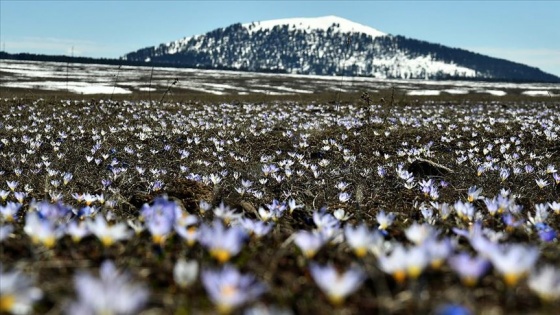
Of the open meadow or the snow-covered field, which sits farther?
the snow-covered field

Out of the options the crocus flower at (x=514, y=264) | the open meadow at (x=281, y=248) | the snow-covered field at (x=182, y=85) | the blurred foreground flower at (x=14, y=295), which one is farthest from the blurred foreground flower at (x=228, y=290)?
the snow-covered field at (x=182, y=85)

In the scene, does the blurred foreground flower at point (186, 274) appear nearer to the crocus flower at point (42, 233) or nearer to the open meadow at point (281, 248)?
the open meadow at point (281, 248)

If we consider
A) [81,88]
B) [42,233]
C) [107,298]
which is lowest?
[42,233]

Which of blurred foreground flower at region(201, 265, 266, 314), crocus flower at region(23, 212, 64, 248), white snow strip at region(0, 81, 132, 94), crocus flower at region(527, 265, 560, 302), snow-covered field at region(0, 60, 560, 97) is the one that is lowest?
crocus flower at region(23, 212, 64, 248)

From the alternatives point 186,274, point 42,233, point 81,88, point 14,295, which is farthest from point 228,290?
point 81,88

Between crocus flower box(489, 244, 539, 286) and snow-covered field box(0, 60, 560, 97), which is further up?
snow-covered field box(0, 60, 560, 97)

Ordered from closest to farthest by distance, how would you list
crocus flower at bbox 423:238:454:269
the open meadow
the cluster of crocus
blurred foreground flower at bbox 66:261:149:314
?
blurred foreground flower at bbox 66:261:149:314 → the open meadow → crocus flower at bbox 423:238:454:269 → the cluster of crocus

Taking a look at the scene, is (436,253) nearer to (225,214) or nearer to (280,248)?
(280,248)

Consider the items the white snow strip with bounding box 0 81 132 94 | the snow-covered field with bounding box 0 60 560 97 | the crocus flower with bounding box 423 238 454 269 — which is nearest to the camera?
the crocus flower with bounding box 423 238 454 269

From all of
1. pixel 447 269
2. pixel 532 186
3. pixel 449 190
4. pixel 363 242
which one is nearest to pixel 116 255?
pixel 363 242

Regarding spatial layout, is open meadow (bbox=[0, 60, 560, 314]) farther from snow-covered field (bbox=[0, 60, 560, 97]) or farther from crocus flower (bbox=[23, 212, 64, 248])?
snow-covered field (bbox=[0, 60, 560, 97])

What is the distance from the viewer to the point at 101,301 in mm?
1134

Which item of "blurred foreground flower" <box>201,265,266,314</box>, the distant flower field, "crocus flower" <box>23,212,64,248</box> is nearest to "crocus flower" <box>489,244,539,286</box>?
the distant flower field

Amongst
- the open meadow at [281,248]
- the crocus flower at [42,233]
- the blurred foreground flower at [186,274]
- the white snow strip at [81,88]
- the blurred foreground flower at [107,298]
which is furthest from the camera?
the white snow strip at [81,88]
